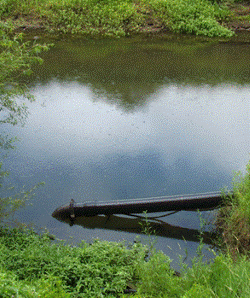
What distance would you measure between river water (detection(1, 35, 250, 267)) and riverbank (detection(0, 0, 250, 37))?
124 inches

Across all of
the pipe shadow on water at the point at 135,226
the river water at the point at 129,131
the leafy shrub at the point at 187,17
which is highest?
the leafy shrub at the point at 187,17

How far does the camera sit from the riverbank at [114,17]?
1816 cm

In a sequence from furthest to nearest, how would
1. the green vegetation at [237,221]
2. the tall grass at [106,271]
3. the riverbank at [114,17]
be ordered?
1. the riverbank at [114,17]
2. the green vegetation at [237,221]
3. the tall grass at [106,271]

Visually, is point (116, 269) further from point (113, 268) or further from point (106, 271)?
point (106, 271)

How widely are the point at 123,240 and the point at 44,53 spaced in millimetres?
10938

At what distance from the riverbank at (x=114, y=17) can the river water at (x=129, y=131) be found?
3.15 m

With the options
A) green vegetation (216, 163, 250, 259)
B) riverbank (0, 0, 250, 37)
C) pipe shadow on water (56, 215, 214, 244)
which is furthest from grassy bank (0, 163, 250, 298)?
riverbank (0, 0, 250, 37)

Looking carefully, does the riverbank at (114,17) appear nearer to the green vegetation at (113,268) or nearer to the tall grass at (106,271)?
the green vegetation at (113,268)

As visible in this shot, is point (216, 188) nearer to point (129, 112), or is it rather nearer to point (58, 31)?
point (129, 112)

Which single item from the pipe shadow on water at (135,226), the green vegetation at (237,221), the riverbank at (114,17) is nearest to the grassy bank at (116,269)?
the green vegetation at (237,221)

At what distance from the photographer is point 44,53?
1501 cm

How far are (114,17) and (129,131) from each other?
418 inches

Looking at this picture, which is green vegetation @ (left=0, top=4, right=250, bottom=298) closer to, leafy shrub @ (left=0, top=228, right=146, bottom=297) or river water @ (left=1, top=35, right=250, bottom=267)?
leafy shrub @ (left=0, top=228, right=146, bottom=297)

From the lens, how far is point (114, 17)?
18.4 m
